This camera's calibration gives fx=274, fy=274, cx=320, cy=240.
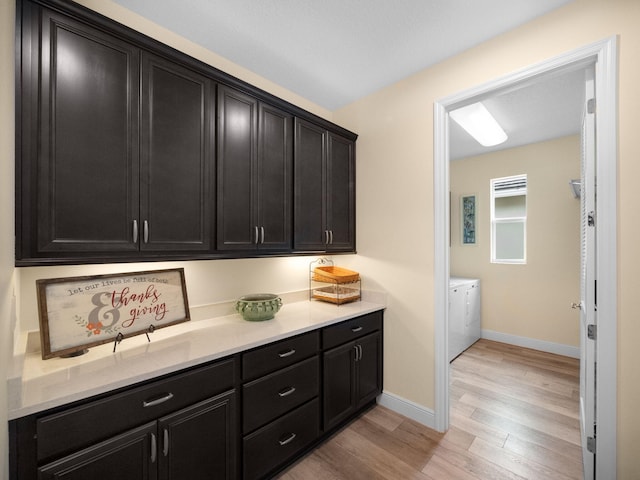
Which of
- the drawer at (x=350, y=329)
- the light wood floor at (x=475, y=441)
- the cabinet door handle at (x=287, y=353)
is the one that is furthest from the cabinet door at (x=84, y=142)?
the light wood floor at (x=475, y=441)

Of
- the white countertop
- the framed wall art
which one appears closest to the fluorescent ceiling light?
the framed wall art

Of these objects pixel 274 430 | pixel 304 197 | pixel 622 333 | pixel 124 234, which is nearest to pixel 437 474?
pixel 274 430

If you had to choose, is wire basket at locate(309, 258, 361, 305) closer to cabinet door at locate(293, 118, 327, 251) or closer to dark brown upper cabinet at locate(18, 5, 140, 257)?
cabinet door at locate(293, 118, 327, 251)

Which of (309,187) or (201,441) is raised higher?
(309,187)

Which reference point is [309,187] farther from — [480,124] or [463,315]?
[463,315]

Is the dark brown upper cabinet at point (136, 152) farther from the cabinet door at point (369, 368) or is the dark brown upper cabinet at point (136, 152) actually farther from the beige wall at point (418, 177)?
the cabinet door at point (369, 368)

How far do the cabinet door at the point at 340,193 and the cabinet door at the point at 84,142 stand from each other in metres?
1.45

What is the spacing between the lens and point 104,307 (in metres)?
1.38

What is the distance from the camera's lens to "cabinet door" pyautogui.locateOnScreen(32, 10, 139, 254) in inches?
45.4

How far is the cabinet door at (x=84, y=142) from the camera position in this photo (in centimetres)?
115

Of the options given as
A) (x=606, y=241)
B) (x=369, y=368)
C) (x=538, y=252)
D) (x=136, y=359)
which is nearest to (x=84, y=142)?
(x=136, y=359)

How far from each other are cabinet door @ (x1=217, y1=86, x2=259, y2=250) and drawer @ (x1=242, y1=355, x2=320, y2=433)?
0.83m

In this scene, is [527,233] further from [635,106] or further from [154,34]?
[154,34]

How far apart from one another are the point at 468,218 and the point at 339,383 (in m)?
3.50
